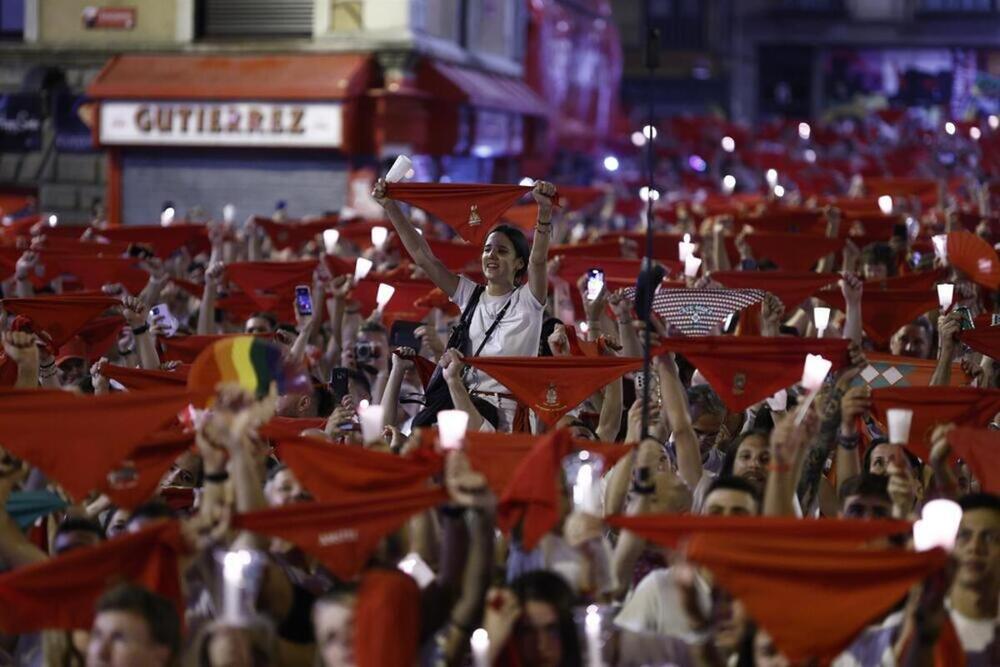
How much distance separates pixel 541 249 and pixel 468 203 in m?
1.45

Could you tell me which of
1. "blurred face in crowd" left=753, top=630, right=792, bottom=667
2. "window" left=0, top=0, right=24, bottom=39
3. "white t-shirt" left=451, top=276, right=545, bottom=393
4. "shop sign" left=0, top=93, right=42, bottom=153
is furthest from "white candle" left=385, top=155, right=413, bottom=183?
"window" left=0, top=0, right=24, bottom=39

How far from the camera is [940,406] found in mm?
7676

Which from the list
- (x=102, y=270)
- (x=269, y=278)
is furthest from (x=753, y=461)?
(x=102, y=270)

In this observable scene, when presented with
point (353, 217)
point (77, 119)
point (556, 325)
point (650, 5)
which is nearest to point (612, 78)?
point (650, 5)

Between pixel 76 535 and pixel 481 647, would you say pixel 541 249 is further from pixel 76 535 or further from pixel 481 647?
pixel 481 647

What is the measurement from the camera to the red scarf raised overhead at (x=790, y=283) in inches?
434

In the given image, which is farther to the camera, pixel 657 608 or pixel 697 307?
pixel 697 307

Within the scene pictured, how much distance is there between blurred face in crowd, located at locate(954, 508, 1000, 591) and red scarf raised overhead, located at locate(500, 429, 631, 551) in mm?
1208

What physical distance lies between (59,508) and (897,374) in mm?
4503

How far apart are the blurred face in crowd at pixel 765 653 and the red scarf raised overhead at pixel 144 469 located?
219cm

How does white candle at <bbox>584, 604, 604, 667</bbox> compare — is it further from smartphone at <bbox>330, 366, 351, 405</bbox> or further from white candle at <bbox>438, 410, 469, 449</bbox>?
smartphone at <bbox>330, 366, 351, 405</bbox>

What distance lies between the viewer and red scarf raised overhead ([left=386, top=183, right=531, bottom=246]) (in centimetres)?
957

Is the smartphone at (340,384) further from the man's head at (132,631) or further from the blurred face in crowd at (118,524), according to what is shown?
the man's head at (132,631)

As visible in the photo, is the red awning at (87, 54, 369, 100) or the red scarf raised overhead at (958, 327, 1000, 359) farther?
the red awning at (87, 54, 369, 100)
